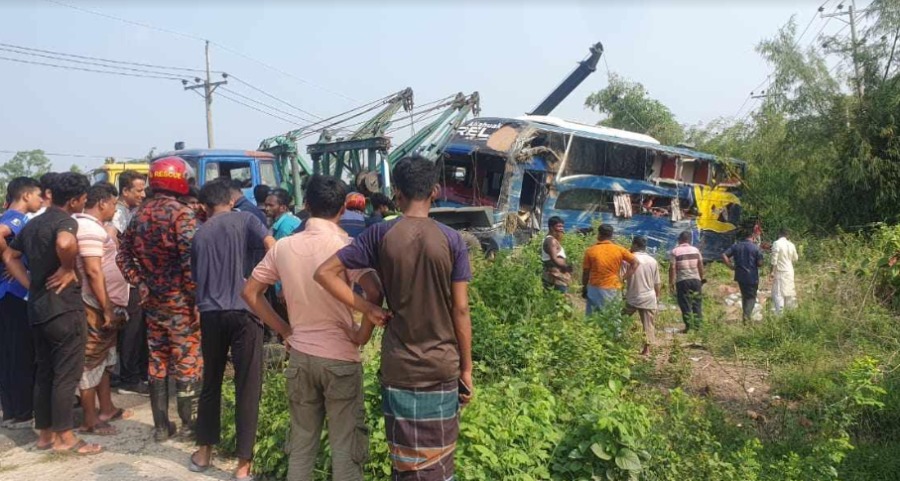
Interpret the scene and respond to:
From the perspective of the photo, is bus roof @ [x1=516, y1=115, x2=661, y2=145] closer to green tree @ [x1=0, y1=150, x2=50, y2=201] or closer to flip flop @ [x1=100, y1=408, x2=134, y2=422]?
flip flop @ [x1=100, y1=408, x2=134, y2=422]

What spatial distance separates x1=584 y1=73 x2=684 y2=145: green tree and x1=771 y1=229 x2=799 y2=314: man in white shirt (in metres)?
18.3

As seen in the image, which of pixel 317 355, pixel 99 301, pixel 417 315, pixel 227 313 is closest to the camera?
pixel 417 315

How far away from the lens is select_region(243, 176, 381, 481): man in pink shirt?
3.00 meters

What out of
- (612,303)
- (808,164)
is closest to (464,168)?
(612,303)

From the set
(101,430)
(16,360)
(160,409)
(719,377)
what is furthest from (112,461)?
(719,377)

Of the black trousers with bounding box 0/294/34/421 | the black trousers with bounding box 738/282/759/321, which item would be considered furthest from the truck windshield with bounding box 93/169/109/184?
the black trousers with bounding box 738/282/759/321

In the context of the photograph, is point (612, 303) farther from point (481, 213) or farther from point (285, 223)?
point (481, 213)

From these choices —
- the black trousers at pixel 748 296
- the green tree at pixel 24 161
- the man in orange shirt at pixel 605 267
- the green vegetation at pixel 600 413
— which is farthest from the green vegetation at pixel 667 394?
the green tree at pixel 24 161

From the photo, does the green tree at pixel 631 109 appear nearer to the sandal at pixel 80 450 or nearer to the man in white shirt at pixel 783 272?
the man in white shirt at pixel 783 272

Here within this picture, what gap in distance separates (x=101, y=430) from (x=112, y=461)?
486mm

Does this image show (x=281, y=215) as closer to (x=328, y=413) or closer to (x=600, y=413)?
(x=328, y=413)

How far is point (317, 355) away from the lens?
2.99 metres

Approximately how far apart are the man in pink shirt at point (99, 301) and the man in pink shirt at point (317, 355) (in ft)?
5.42

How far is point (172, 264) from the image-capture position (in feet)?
13.2
